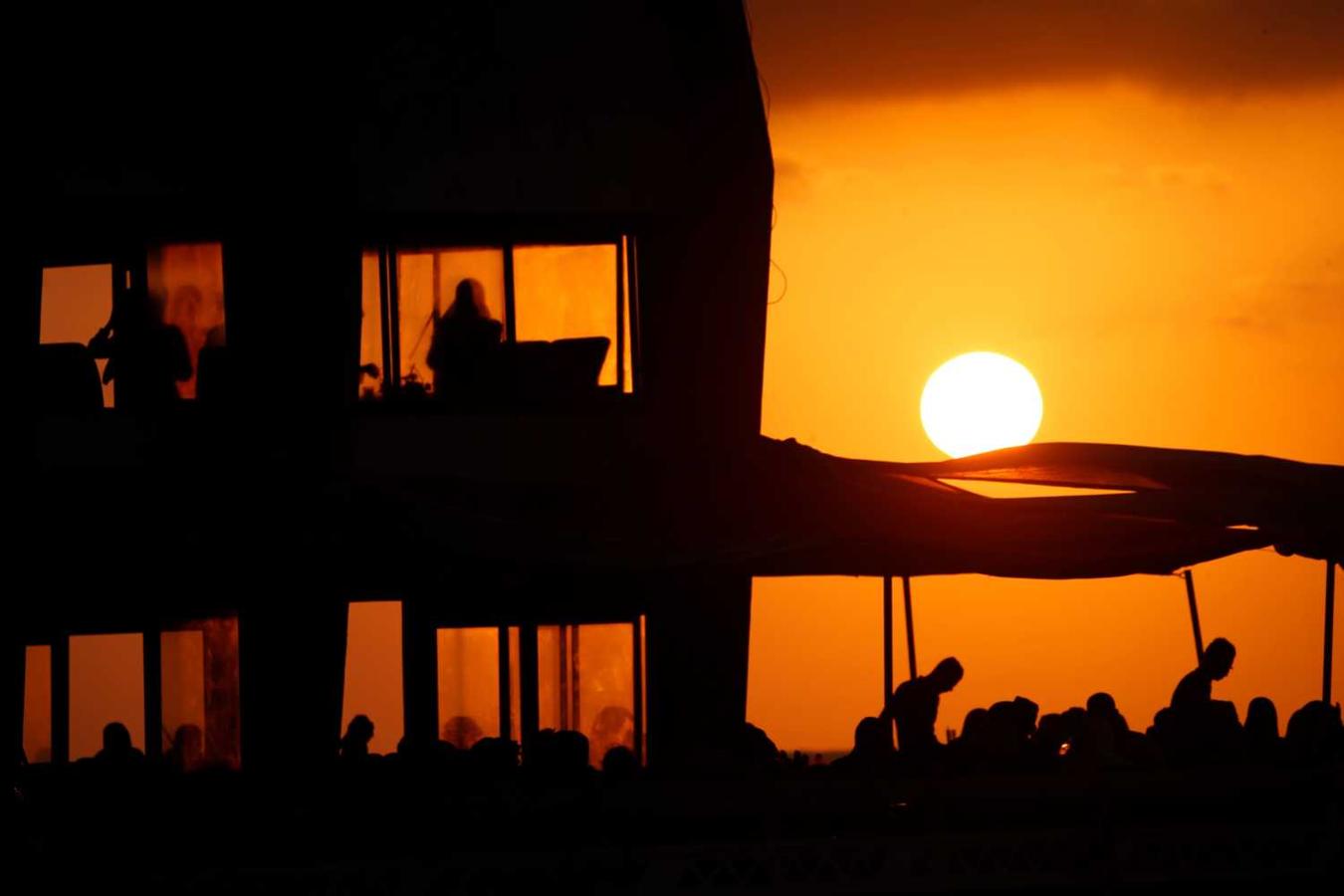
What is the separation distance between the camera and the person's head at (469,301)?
1878 centimetres

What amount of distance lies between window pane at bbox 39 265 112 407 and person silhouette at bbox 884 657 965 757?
8383mm

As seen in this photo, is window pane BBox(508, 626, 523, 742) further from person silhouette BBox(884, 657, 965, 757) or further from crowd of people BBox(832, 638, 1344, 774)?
crowd of people BBox(832, 638, 1344, 774)

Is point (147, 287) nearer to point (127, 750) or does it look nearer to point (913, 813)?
point (127, 750)

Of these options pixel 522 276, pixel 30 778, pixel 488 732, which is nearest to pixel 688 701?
pixel 488 732

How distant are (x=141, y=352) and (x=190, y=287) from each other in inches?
27.1

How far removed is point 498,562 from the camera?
477 inches

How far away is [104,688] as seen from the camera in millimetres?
18531

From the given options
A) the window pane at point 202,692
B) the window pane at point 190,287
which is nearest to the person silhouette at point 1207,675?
the window pane at point 202,692

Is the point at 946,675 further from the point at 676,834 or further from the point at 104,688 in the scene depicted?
the point at 104,688

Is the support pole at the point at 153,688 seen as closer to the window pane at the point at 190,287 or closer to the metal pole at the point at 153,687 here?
the metal pole at the point at 153,687

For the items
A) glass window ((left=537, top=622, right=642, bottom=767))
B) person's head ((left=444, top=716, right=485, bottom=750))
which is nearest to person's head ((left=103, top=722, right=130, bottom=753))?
person's head ((left=444, top=716, right=485, bottom=750))

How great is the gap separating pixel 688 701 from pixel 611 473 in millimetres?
4390

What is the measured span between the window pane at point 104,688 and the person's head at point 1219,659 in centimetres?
878

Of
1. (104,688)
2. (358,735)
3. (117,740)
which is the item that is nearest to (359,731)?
(358,735)
